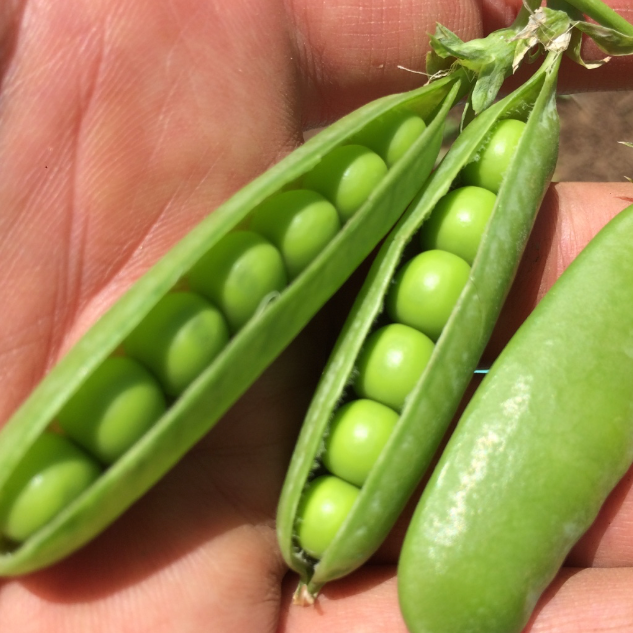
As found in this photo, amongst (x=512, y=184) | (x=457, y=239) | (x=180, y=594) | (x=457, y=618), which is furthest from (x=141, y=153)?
(x=457, y=618)

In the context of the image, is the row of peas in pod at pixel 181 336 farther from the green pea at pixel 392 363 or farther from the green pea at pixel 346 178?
the green pea at pixel 392 363

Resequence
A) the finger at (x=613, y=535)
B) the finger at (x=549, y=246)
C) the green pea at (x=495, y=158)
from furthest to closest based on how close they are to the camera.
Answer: the finger at (x=549, y=246), the finger at (x=613, y=535), the green pea at (x=495, y=158)

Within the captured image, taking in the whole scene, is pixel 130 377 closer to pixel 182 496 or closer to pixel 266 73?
pixel 182 496

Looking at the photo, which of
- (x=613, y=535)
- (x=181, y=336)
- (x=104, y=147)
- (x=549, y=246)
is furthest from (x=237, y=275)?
(x=613, y=535)

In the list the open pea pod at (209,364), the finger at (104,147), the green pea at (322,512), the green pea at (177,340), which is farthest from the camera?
the finger at (104,147)

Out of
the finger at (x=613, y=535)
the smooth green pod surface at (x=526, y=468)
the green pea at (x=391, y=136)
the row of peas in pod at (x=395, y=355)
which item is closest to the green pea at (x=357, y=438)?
the row of peas in pod at (x=395, y=355)

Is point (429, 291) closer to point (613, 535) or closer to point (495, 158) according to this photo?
point (495, 158)
